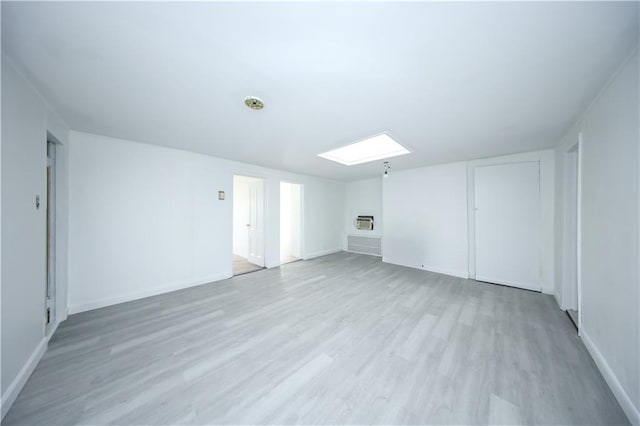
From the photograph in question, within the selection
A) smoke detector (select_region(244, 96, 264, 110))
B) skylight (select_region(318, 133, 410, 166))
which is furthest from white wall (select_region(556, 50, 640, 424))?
smoke detector (select_region(244, 96, 264, 110))

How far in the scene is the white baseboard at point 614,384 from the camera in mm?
1212

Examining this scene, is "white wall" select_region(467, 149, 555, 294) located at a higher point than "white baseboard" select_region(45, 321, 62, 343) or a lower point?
higher

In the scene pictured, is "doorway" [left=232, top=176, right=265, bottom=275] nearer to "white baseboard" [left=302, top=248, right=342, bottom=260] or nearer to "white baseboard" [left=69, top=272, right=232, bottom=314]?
"white baseboard" [left=69, top=272, right=232, bottom=314]

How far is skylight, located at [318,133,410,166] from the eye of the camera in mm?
3188

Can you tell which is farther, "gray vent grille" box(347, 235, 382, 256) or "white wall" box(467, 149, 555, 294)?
"gray vent grille" box(347, 235, 382, 256)

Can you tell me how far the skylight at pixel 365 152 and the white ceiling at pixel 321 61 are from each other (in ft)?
2.74

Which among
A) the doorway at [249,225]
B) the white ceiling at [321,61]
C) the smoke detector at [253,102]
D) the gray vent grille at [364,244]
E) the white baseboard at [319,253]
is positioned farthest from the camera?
the gray vent grille at [364,244]

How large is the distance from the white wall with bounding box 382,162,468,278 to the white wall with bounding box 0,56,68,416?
5250 millimetres

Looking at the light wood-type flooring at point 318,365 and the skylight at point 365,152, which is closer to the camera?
the light wood-type flooring at point 318,365

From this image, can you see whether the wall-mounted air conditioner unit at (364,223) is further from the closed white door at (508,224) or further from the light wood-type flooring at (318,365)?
the light wood-type flooring at (318,365)

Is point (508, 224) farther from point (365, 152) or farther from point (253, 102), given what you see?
point (253, 102)

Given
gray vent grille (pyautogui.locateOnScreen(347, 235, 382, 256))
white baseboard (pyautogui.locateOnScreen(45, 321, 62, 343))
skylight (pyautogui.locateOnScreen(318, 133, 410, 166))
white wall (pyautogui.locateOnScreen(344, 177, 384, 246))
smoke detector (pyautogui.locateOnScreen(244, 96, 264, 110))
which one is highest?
skylight (pyautogui.locateOnScreen(318, 133, 410, 166))

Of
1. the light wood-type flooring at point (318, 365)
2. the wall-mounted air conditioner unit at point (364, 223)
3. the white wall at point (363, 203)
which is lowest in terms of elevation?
the light wood-type flooring at point (318, 365)

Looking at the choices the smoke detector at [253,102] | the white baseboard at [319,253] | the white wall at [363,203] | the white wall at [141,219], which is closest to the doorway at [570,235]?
the white wall at [363,203]
